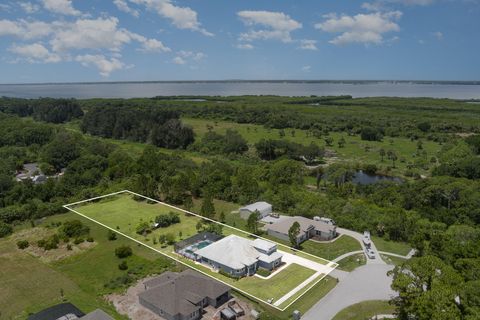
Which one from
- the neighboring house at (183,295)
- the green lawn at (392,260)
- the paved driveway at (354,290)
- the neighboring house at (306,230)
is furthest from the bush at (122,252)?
the green lawn at (392,260)

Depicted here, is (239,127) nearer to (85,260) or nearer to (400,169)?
(400,169)

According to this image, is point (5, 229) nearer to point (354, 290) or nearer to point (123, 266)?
point (123, 266)

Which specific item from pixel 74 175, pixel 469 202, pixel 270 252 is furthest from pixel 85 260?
pixel 469 202

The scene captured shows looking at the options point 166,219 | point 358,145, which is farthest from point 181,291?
point 358,145

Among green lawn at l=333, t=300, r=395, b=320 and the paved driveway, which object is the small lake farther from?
green lawn at l=333, t=300, r=395, b=320

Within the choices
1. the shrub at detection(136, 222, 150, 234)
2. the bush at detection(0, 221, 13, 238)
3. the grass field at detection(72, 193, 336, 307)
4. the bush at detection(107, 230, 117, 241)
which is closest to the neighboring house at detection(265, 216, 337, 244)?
the grass field at detection(72, 193, 336, 307)

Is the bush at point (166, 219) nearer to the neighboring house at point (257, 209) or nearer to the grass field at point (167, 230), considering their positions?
the grass field at point (167, 230)

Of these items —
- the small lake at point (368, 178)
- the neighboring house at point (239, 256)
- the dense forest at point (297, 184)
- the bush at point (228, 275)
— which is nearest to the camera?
the dense forest at point (297, 184)
